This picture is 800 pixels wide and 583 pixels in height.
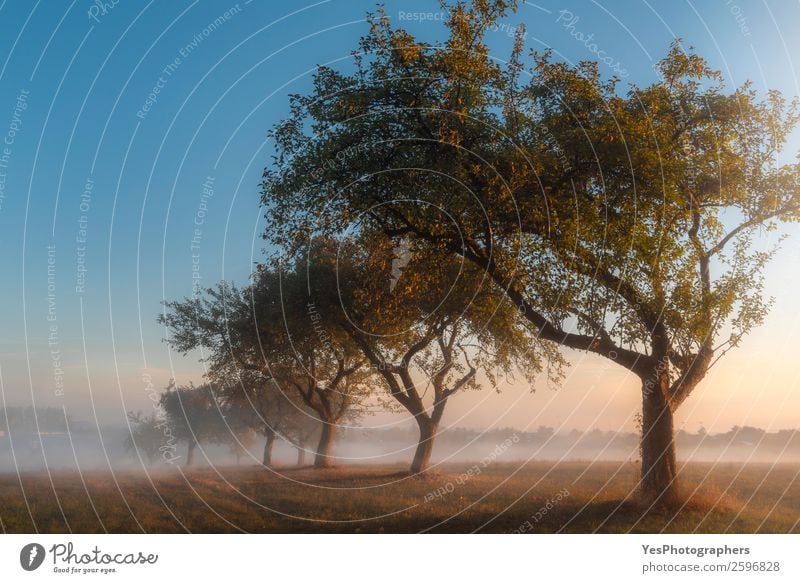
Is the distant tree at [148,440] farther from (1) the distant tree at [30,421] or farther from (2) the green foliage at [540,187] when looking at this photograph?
(2) the green foliage at [540,187]

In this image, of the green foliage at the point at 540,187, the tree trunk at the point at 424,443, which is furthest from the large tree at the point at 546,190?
the tree trunk at the point at 424,443

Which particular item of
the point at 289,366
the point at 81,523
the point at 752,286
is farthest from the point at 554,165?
the point at 81,523

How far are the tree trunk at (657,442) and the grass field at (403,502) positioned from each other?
54 centimetres

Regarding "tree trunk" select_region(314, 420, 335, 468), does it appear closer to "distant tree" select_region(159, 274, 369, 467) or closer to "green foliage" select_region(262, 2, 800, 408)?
"distant tree" select_region(159, 274, 369, 467)

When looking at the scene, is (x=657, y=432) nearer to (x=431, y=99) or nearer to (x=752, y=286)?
(x=752, y=286)

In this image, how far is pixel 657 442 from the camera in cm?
2108

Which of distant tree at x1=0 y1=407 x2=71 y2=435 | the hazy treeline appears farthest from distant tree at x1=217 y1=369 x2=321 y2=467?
distant tree at x1=0 y1=407 x2=71 y2=435

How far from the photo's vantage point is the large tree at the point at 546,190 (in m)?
20.5

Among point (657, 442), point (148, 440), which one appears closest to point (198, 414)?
point (148, 440)

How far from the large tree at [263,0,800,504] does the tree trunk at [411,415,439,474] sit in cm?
570

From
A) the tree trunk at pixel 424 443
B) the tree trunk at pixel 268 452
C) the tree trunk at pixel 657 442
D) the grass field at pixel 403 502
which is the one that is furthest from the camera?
the tree trunk at pixel 268 452

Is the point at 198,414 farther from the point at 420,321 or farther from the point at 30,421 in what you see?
the point at 420,321

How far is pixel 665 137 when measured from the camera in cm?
2084
